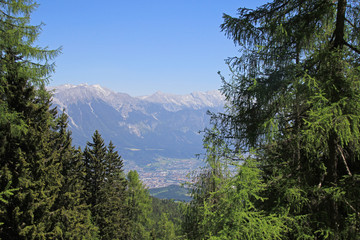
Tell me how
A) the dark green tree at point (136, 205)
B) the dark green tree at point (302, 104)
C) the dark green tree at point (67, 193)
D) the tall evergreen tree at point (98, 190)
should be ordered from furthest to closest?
the dark green tree at point (136, 205) → the tall evergreen tree at point (98, 190) → the dark green tree at point (67, 193) → the dark green tree at point (302, 104)

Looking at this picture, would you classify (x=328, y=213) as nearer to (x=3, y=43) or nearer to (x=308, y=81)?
(x=308, y=81)

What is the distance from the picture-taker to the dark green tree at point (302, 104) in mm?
4754

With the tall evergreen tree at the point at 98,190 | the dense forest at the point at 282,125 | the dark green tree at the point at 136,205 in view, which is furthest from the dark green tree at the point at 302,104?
the dark green tree at the point at 136,205

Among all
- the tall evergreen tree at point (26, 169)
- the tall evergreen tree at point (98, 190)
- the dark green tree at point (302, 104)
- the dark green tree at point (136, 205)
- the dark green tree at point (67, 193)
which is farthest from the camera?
the dark green tree at point (136, 205)

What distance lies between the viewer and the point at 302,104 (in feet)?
19.0

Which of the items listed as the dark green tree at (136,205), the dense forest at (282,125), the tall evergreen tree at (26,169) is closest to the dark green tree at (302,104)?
the dense forest at (282,125)

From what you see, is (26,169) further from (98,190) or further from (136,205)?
(136,205)

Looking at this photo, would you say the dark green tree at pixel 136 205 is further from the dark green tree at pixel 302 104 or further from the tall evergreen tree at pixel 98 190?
the dark green tree at pixel 302 104

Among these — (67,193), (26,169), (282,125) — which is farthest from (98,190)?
(282,125)

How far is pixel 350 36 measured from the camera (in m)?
5.62

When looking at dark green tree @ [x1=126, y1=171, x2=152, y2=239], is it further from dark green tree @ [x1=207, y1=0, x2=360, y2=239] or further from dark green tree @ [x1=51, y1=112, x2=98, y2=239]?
dark green tree @ [x1=207, y1=0, x2=360, y2=239]

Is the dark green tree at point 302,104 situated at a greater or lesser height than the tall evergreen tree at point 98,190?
greater

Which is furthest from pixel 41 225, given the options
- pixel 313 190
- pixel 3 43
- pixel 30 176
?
pixel 313 190

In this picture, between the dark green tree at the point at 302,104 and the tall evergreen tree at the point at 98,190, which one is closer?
the dark green tree at the point at 302,104
